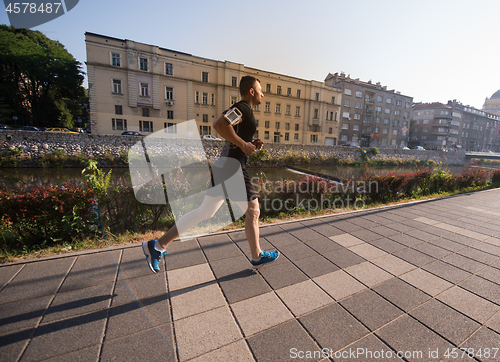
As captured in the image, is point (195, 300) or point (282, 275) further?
point (282, 275)

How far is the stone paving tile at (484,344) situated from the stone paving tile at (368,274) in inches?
33.1

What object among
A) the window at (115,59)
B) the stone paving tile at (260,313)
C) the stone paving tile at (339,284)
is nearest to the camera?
the stone paving tile at (260,313)

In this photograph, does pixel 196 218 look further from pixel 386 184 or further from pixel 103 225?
pixel 386 184

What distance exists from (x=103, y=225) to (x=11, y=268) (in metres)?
1.19

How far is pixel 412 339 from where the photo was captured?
6.04ft

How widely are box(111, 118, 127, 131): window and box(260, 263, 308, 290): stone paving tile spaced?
3713 cm

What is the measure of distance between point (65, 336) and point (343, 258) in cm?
303

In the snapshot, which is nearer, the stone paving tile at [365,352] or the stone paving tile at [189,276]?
the stone paving tile at [365,352]

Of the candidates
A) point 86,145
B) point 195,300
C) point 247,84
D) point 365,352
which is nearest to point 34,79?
point 86,145

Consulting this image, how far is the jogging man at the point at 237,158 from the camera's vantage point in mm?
2355

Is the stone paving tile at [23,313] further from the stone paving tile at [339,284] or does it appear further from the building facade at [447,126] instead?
the building facade at [447,126]

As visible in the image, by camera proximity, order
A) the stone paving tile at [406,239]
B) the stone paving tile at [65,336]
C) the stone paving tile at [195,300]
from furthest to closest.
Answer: the stone paving tile at [406,239] < the stone paving tile at [195,300] < the stone paving tile at [65,336]

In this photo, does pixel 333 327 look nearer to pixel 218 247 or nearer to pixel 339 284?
pixel 339 284

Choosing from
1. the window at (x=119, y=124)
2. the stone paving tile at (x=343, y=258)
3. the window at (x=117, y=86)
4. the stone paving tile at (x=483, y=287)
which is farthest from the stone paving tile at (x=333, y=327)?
the window at (x=117, y=86)
